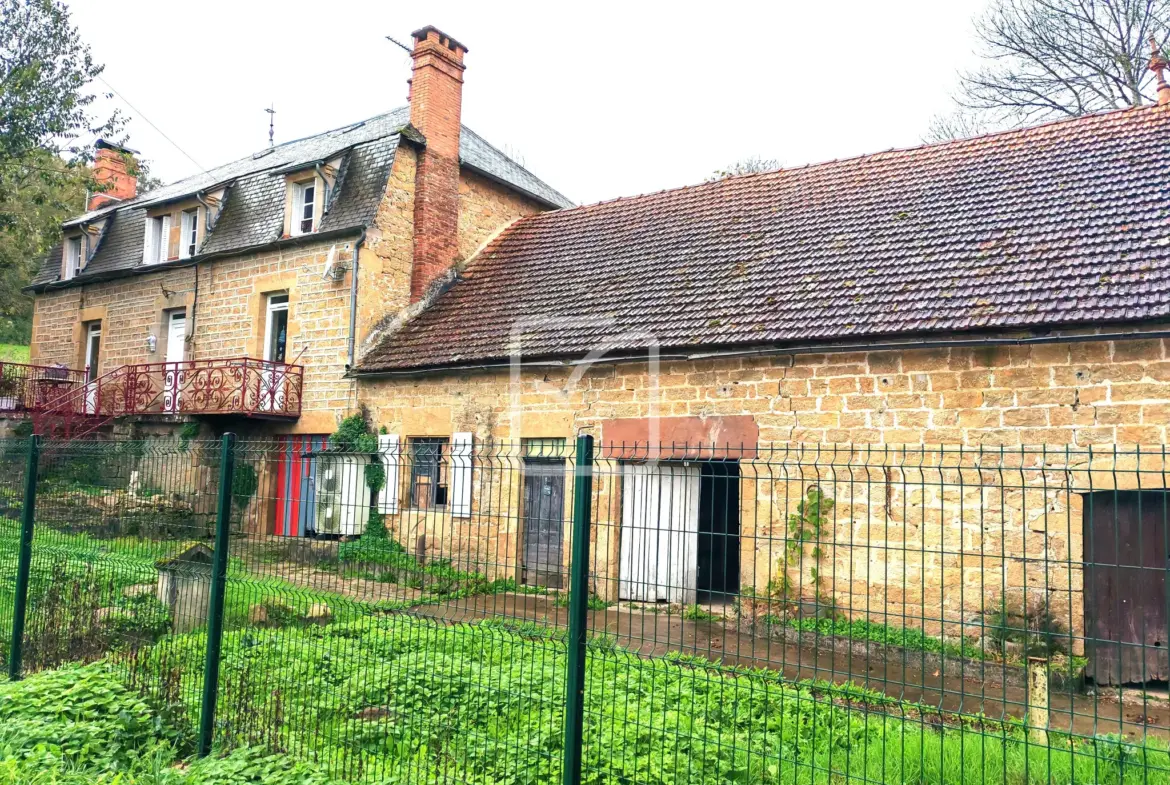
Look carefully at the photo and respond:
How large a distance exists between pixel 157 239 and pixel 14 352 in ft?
71.9

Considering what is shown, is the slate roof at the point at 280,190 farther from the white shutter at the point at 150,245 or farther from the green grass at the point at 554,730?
the green grass at the point at 554,730

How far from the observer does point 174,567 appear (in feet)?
19.9

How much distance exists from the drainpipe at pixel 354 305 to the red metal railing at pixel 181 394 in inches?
54.8

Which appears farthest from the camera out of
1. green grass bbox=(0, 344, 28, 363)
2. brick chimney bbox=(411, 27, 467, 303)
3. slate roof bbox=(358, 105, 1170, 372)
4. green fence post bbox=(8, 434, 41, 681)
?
green grass bbox=(0, 344, 28, 363)

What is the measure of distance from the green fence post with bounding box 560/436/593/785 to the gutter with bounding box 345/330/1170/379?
247 inches

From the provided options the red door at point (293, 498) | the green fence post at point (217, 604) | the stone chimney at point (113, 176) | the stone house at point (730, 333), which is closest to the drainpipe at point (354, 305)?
the stone house at point (730, 333)

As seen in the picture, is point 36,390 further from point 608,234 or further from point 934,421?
point 934,421

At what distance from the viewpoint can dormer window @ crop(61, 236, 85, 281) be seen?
2080cm

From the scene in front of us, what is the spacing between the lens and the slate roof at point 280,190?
15.1 meters

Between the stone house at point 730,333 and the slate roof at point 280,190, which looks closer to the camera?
the stone house at point 730,333

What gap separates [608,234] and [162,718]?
1085cm

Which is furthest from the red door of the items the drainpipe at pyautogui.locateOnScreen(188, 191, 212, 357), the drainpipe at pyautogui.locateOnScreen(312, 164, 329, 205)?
the drainpipe at pyautogui.locateOnScreen(188, 191, 212, 357)

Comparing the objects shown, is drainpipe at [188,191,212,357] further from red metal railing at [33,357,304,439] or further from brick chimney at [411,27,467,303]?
brick chimney at [411,27,467,303]

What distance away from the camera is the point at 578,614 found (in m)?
3.63
